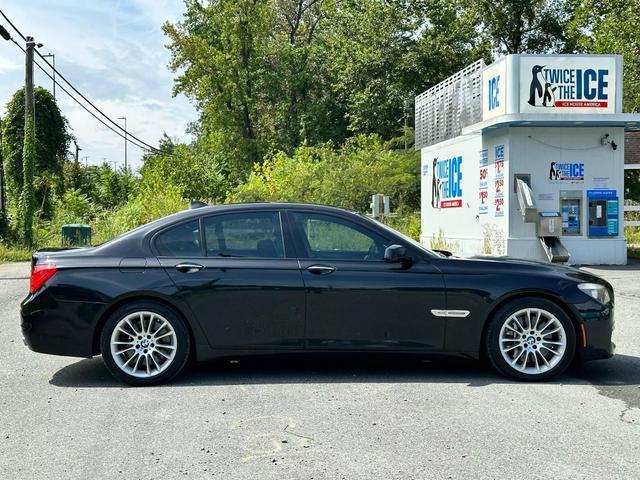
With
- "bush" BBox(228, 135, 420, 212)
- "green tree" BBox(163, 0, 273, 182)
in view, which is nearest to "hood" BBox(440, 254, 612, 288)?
"bush" BBox(228, 135, 420, 212)

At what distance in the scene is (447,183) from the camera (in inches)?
833

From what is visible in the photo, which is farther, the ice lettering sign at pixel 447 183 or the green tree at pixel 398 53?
the green tree at pixel 398 53

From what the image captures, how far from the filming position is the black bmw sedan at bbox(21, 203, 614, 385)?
19.0ft

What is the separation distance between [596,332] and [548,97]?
472 inches

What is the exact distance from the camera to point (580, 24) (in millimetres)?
37906

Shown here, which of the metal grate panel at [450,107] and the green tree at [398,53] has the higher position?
the green tree at [398,53]

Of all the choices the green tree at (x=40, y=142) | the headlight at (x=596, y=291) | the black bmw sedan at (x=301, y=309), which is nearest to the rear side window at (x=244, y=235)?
the black bmw sedan at (x=301, y=309)

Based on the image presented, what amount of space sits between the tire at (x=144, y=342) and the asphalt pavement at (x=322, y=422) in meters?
0.14

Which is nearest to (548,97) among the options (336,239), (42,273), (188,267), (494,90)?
(494,90)

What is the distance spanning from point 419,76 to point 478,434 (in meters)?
35.3

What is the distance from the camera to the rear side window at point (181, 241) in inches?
235

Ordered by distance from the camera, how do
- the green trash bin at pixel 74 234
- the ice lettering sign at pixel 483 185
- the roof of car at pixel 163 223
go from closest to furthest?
the roof of car at pixel 163 223 < the ice lettering sign at pixel 483 185 < the green trash bin at pixel 74 234

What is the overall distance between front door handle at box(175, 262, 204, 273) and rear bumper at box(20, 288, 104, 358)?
0.70 m

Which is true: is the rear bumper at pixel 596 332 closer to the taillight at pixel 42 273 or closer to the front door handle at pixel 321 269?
the front door handle at pixel 321 269
